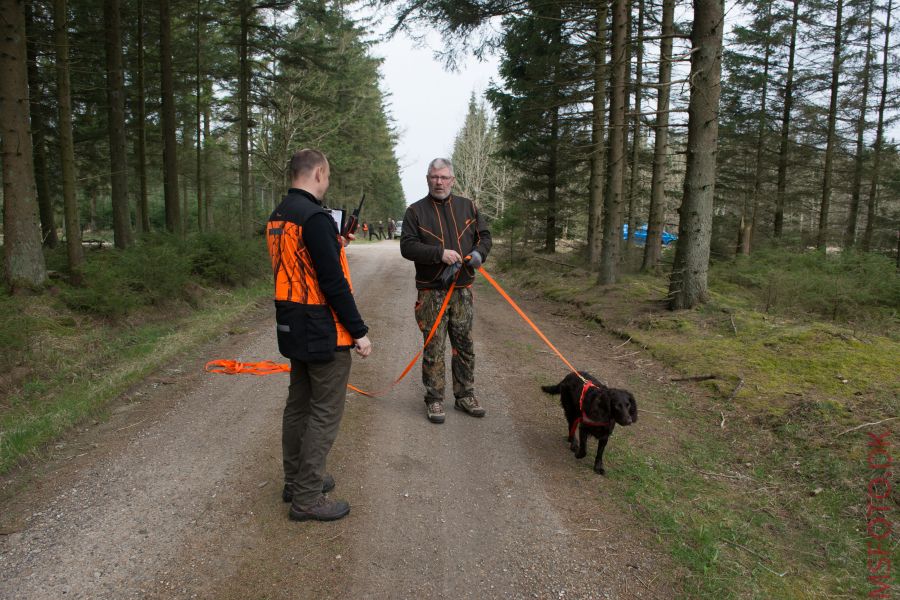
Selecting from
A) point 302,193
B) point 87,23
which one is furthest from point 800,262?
point 87,23

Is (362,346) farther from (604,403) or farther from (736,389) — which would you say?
(736,389)

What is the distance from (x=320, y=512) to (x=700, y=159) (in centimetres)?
739

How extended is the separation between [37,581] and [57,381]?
3.84 metres

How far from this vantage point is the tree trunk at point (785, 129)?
18406mm

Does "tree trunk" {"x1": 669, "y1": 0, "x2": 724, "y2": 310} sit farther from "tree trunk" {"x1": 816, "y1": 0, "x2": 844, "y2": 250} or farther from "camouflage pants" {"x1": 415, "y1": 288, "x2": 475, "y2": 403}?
"tree trunk" {"x1": 816, "y1": 0, "x2": 844, "y2": 250}

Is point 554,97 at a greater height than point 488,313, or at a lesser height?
greater

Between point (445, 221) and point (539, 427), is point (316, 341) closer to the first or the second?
point (445, 221)

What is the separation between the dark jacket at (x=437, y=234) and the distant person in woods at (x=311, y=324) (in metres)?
1.43

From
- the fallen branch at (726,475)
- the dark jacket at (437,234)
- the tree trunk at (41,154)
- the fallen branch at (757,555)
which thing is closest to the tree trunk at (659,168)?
the dark jacket at (437,234)

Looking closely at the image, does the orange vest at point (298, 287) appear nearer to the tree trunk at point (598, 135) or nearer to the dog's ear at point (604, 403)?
the dog's ear at point (604, 403)

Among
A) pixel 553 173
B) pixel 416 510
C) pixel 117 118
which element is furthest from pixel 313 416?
pixel 553 173

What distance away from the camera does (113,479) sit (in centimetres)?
342

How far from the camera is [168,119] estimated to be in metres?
13.7

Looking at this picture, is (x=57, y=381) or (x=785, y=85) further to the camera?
(x=785, y=85)
